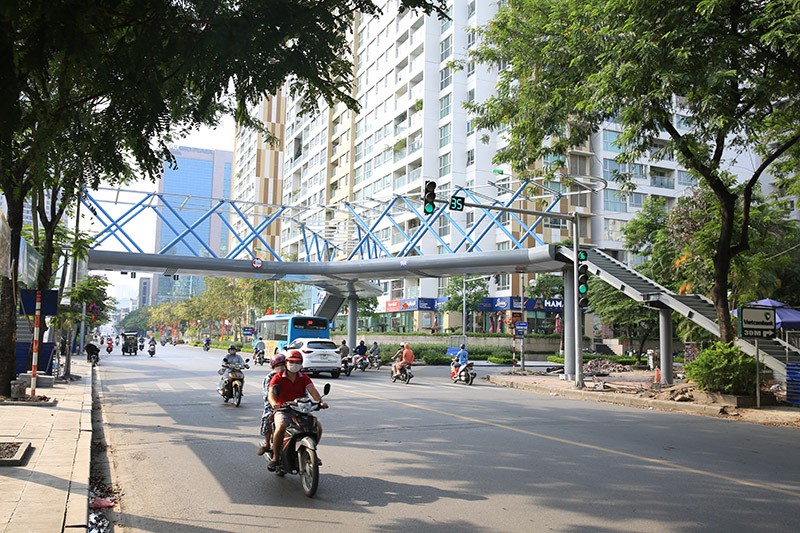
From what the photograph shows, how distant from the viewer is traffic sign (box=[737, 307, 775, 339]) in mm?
15992

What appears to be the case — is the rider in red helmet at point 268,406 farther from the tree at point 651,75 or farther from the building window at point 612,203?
the building window at point 612,203

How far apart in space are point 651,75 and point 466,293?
155 feet

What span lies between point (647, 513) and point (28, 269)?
35.2ft

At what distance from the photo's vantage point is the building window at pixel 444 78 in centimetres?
6114

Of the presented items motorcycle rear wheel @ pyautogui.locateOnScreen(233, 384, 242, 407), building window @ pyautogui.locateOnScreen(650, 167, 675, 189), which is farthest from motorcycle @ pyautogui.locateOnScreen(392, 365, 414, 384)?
building window @ pyautogui.locateOnScreen(650, 167, 675, 189)

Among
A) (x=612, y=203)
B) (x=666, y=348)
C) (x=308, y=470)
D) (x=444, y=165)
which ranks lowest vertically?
(x=308, y=470)

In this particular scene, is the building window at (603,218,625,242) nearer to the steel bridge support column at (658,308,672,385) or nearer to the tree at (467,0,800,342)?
the steel bridge support column at (658,308,672,385)

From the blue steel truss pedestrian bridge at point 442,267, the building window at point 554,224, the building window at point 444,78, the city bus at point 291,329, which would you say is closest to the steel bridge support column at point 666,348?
the blue steel truss pedestrian bridge at point 442,267

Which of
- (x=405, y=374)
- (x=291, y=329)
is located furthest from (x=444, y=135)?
(x=405, y=374)

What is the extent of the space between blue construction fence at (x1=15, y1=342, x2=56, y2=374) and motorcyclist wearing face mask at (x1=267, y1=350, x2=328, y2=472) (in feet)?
49.5

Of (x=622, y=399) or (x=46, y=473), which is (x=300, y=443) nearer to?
(x=46, y=473)

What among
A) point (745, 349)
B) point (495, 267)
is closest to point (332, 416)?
point (745, 349)

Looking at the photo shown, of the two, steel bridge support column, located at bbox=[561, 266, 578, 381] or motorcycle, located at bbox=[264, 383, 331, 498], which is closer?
motorcycle, located at bbox=[264, 383, 331, 498]

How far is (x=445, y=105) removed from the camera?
61438mm
